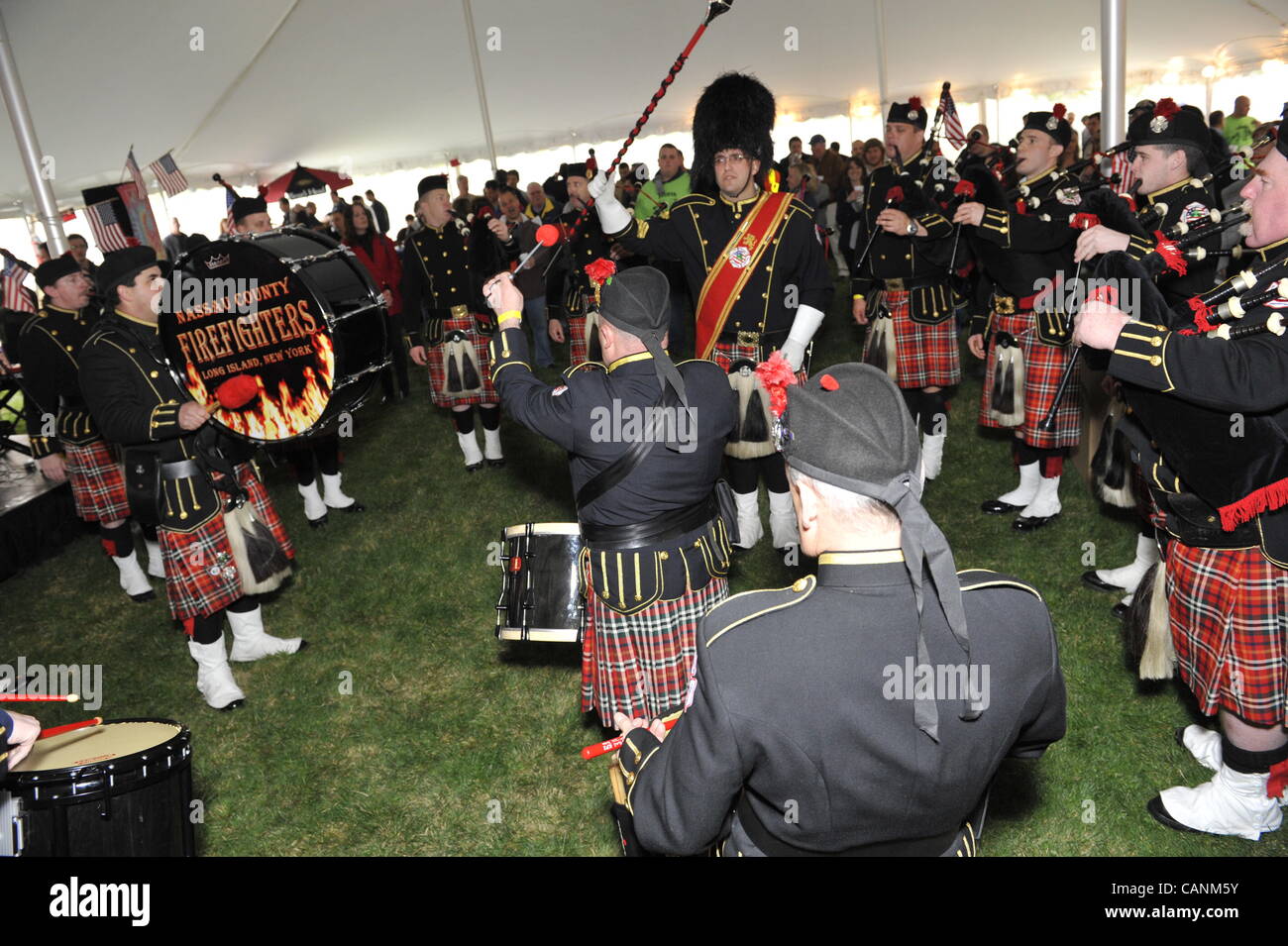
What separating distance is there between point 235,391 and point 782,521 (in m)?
2.80

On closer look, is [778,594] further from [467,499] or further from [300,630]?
[467,499]

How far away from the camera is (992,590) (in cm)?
165

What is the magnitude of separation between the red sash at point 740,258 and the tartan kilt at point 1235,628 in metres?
2.29

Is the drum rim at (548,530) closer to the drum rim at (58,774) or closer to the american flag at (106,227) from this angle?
the drum rim at (58,774)

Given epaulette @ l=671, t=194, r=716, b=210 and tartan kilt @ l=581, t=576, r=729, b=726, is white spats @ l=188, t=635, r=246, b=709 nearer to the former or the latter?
tartan kilt @ l=581, t=576, r=729, b=726

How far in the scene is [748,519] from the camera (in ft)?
17.2

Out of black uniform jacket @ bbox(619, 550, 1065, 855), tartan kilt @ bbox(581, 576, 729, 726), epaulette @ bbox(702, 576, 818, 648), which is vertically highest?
epaulette @ bbox(702, 576, 818, 648)

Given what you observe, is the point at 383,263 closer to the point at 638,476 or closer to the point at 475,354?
the point at 475,354

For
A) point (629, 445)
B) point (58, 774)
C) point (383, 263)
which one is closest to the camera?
point (58, 774)

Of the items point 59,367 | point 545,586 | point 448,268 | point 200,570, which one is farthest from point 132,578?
point 545,586

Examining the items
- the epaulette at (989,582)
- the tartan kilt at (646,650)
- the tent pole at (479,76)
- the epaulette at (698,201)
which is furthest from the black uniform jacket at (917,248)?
the tent pole at (479,76)

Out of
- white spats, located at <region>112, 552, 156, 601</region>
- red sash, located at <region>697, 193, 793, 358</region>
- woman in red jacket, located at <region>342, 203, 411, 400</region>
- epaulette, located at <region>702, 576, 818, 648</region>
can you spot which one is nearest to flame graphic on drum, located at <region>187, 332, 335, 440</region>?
red sash, located at <region>697, 193, 793, 358</region>

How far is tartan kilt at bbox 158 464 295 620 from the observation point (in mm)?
4215

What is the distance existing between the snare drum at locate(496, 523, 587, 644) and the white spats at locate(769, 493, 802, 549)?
6.59ft
